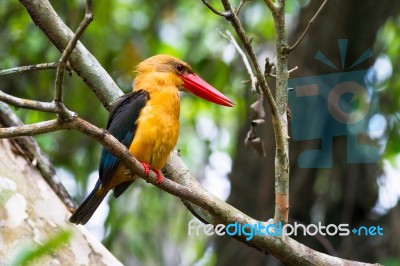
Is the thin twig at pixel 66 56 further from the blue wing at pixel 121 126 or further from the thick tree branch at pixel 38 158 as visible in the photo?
the thick tree branch at pixel 38 158

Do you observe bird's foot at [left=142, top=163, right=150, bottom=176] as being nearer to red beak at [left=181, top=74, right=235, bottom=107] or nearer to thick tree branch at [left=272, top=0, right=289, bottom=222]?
thick tree branch at [left=272, top=0, right=289, bottom=222]

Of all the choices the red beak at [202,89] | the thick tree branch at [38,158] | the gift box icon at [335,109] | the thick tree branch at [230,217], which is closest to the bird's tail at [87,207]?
the thick tree branch at [38,158]

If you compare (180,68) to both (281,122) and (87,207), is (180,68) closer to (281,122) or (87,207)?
(87,207)

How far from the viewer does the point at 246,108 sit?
5.29m

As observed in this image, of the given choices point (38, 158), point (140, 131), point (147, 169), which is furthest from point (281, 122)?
point (38, 158)

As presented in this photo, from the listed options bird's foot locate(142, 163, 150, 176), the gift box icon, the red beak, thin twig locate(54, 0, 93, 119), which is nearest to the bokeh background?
the gift box icon

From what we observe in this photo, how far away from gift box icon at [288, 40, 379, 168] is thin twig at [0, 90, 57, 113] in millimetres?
2616

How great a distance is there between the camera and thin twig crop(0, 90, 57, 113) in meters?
2.04

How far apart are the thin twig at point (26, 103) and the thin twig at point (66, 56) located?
24 millimetres

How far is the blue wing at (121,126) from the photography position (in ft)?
10.6

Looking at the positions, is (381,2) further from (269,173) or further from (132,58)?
(132,58)

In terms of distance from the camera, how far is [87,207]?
3355 millimetres

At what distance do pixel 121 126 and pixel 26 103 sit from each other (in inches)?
47.4

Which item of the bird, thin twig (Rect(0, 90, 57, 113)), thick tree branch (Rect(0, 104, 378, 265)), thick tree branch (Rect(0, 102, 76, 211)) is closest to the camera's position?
thin twig (Rect(0, 90, 57, 113))
